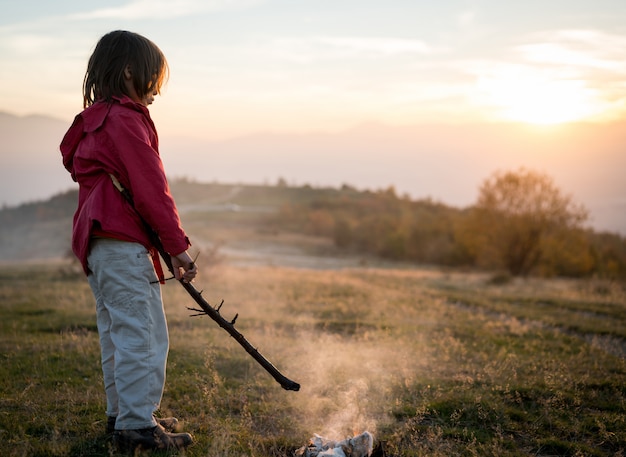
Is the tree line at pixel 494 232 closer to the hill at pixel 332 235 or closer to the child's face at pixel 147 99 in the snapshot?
the hill at pixel 332 235

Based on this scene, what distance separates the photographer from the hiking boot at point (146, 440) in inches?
142

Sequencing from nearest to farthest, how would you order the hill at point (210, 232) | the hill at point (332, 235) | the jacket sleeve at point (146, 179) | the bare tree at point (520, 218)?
the jacket sleeve at point (146, 179) < the bare tree at point (520, 218) < the hill at point (332, 235) < the hill at point (210, 232)

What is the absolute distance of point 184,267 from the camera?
3.63 metres

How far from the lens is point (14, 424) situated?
4199 millimetres

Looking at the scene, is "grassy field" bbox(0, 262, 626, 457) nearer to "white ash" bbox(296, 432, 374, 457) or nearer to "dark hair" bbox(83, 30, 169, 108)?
"white ash" bbox(296, 432, 374, 457)

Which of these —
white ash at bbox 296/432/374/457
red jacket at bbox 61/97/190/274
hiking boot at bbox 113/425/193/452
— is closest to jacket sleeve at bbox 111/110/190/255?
red jacket at bbox 61/97/190/274

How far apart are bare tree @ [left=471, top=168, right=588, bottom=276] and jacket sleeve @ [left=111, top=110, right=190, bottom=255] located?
95.5ft

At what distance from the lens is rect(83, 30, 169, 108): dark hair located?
3.55 meters

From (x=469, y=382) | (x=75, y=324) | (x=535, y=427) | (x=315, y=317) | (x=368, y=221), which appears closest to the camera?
(x=535, y=427)

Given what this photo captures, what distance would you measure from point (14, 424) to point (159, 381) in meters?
1.56

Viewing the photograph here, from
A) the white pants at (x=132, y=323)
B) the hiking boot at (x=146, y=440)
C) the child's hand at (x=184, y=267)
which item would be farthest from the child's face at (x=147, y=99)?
the hiking boot at (x=146, y=440)

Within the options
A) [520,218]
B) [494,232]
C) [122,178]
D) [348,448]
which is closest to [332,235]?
[494,232]

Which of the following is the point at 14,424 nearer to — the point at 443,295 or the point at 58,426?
the point at 58,426

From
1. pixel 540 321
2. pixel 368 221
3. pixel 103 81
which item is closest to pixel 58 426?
pixel 103 81
